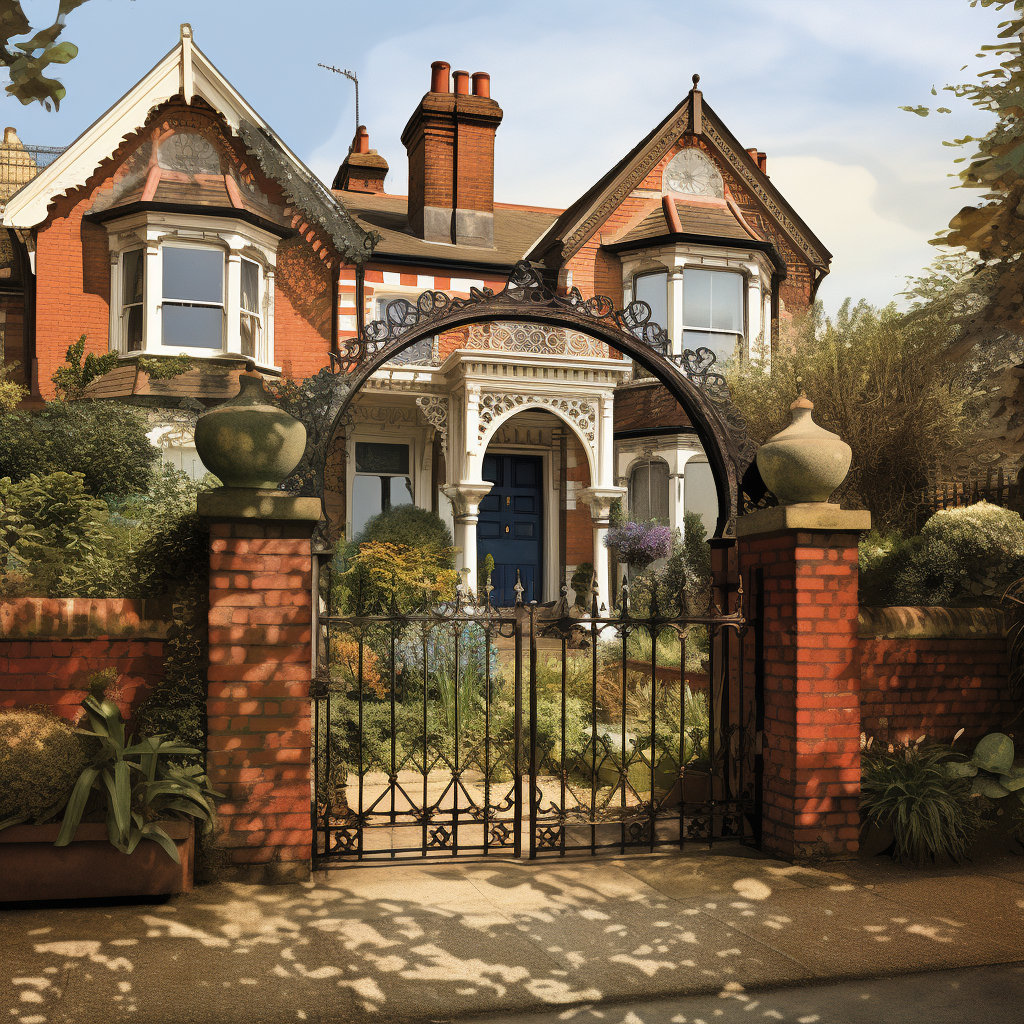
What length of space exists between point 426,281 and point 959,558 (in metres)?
10.8

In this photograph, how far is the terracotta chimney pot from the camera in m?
17.1

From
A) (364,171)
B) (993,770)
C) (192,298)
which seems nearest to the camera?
(993,770)

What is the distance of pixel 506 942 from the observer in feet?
13.1

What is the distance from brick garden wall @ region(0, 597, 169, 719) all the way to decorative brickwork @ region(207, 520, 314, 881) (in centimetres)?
39

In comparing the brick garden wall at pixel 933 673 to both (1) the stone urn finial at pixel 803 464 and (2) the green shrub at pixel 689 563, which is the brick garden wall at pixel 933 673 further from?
(2) the green shrub at pixel 689 563

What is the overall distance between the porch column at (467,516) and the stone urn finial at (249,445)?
927 cm

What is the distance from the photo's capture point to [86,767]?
4.43 meters

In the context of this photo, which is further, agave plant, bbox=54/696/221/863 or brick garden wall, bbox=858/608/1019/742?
brick garden wall, bbox=858/608/1019/742

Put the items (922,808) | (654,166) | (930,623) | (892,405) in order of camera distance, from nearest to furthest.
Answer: (922,808) → (930,623) → (892,405) → (654,166)

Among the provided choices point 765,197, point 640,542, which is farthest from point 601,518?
point 765,197

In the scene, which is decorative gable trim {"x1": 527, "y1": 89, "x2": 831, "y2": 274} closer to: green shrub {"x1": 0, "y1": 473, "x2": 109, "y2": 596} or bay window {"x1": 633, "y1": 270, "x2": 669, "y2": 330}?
bay window {"x1": 633, "y1": 270, "x2": 669, "y2": 330}

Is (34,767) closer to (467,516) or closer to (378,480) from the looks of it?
(467,516)

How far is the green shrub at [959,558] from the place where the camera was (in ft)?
24.5

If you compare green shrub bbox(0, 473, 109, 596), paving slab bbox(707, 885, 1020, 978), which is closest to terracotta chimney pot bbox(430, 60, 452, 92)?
green shrub bbox(0, 473, 109, 596)
